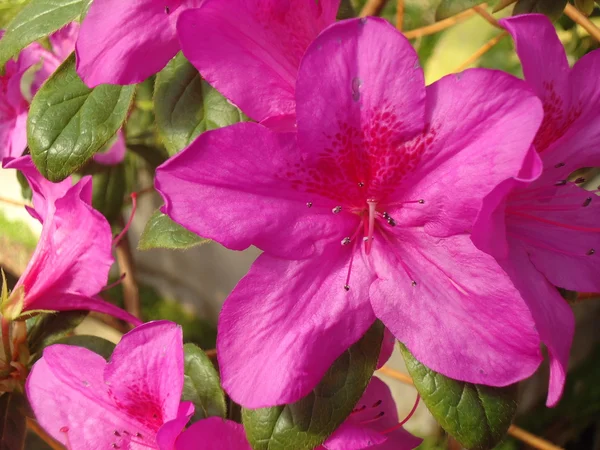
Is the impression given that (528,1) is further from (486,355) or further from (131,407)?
(131,407)

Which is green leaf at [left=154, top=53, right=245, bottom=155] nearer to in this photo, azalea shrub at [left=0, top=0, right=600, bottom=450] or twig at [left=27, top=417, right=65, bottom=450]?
azalea shrub at [left=0, top=0, right=600, bottom=450]

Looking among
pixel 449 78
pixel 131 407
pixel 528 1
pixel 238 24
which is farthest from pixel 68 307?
pixel 528 1

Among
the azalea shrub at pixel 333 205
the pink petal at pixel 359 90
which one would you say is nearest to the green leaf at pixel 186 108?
the azalea shrub at pixel 333 205

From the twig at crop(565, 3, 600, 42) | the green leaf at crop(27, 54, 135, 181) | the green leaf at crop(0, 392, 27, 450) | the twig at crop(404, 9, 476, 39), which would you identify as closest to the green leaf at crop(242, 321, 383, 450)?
the green leaf at crop(27, 54, 135, 181)

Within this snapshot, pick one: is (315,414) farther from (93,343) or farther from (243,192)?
(93,343)

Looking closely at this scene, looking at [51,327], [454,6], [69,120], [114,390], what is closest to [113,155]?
[51,327]

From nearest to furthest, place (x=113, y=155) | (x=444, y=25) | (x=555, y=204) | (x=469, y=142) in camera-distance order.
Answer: (x=469, y=142)
(x=555, y=204)
(x=113, y=155)
(x=444, y=25)
